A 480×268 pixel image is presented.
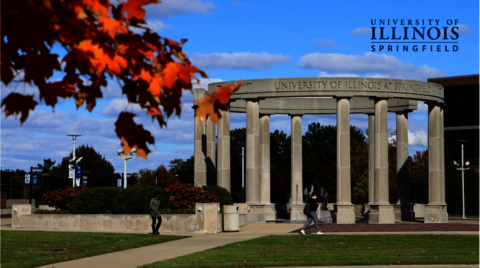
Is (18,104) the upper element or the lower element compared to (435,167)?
upper

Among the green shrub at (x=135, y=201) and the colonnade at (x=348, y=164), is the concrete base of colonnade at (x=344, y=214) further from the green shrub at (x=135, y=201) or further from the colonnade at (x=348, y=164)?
the green shrub at (x=135, y=201)

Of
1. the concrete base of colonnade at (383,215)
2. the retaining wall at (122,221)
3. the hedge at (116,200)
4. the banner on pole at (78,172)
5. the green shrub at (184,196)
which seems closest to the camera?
the retaining wall at (122,221)

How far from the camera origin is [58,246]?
64.7ft

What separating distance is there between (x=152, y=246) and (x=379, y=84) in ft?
71.6

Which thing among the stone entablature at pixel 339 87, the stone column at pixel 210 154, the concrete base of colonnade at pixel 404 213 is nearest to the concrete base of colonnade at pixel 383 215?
the concrete base of colonnade at pixel 404 213

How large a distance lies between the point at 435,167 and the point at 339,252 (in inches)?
967

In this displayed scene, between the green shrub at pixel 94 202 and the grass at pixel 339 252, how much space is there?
450 inches

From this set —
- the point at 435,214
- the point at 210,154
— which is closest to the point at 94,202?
the point at 210,154

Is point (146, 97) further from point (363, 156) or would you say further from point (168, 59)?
point (363, 156)

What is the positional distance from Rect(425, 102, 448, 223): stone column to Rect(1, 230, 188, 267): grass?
21.6 meters

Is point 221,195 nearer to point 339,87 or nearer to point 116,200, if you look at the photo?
point 116,200

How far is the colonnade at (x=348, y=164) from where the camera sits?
121 ft

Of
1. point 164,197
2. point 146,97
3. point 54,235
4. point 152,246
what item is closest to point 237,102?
point 164,197

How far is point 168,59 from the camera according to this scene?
470cm
